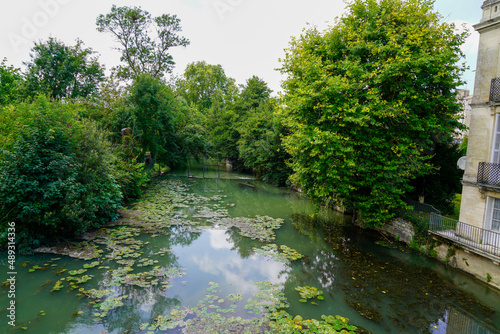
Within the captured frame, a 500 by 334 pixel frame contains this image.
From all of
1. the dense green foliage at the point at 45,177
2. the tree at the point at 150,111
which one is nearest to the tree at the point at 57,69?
the tree at the point at 150,111

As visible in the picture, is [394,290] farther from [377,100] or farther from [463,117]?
[463,117]

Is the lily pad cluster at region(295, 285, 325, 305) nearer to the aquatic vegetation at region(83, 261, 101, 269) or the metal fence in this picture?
the aquatic vegetation at region(83, 261, 101, 269)

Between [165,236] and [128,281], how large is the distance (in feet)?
14.2

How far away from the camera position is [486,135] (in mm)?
Answer: 10281

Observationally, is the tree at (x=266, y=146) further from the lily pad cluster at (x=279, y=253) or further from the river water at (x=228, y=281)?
the lily pad cluster at (x=279, y=253)

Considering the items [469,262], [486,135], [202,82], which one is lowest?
[469,262]

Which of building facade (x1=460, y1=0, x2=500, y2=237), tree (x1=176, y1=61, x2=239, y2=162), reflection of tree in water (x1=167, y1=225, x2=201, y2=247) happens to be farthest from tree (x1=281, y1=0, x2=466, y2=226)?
tree (x1=176, y1=61, x2=239, y2=162)

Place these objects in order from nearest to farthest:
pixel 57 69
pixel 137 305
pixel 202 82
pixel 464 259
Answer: pixel 137 305
pixel 464 259
pixel 57 69
pixel 202 82

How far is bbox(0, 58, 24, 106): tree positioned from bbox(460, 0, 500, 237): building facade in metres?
27.8

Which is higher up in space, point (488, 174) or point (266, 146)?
point (266, 146)

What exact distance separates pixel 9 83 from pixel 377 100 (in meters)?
30.2

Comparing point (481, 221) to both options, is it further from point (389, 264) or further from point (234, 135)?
point (234, 135)

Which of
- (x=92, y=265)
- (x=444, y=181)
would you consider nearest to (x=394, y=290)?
(x=92, y=265)

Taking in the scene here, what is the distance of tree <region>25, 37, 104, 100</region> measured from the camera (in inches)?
835
